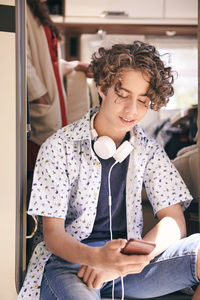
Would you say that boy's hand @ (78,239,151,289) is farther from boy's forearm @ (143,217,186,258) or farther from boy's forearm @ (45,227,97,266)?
boy's forearm @ (143,217,186,258)

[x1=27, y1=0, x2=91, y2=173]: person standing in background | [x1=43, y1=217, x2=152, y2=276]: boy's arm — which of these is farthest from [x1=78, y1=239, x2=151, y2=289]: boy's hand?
[x1=27, y1=0, x2=91, y2=173]: person standing in background

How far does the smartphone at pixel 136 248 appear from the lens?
116 cm

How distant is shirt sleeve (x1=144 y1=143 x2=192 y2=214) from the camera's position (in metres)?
1.50

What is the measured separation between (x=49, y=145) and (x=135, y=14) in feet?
9.07

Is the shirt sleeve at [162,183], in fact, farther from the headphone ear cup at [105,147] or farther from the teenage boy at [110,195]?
the headphone ear cup at [105,147]

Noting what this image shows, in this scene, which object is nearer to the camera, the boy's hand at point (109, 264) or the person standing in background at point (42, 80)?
the boy's hand at point (109, 264)

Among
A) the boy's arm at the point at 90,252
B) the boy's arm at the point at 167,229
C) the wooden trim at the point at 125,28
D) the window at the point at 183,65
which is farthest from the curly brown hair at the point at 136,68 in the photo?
the window at the point at 183,65

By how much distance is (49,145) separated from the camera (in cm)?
145

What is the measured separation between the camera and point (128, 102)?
1424mm

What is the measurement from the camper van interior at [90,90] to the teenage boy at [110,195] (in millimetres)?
75

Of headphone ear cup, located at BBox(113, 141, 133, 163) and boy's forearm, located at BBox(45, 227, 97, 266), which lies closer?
boy's forearm, located at BBox(45, 227, 97, 266)

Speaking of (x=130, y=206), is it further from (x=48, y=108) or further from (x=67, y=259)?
(x=48, y=108)

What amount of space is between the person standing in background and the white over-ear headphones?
0.54 metres

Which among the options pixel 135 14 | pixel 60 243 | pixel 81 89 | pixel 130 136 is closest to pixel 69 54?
pixel 135 14
